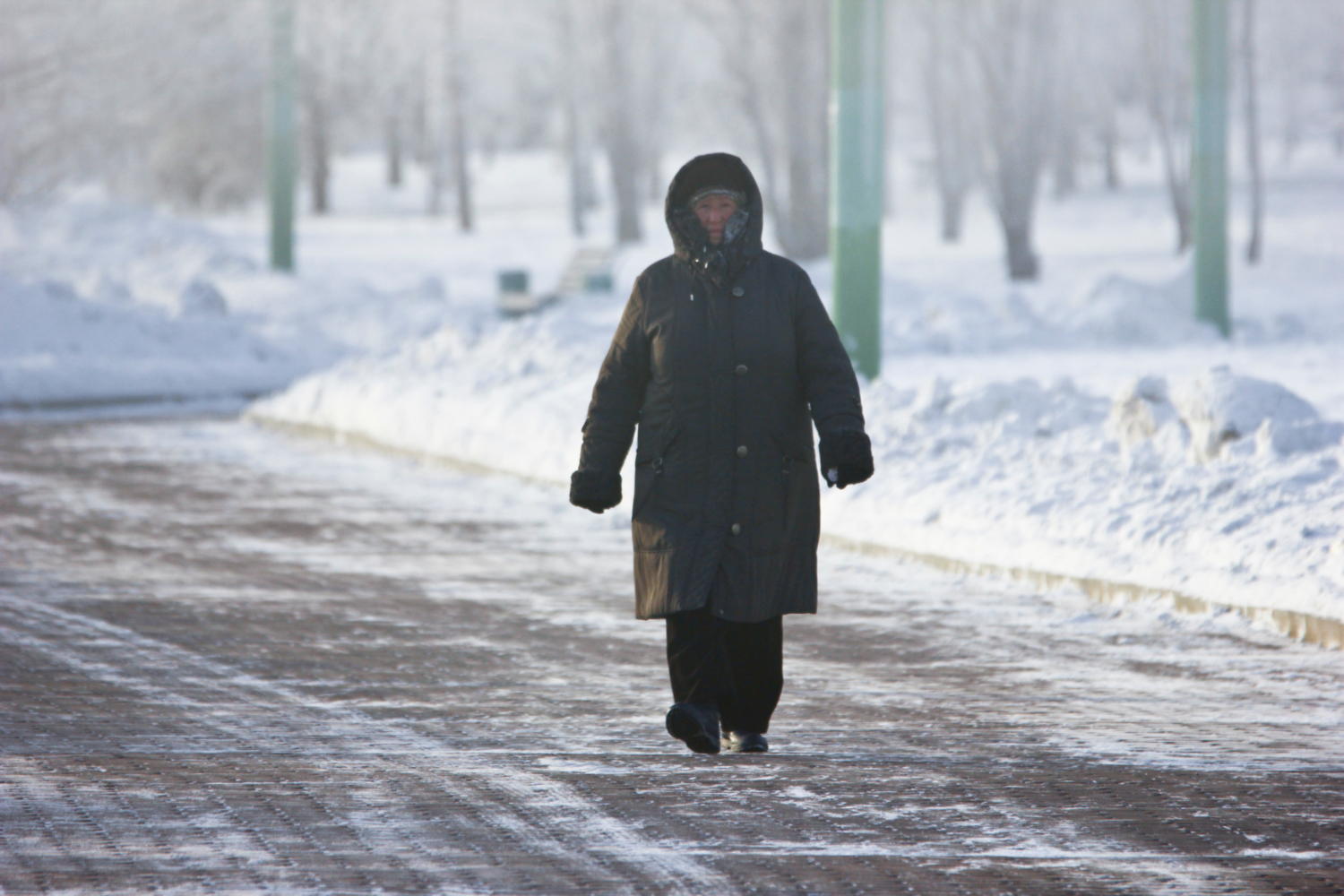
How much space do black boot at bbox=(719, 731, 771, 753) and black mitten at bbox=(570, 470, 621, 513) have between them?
0.83 metres

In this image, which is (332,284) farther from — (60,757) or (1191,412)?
(60,757)

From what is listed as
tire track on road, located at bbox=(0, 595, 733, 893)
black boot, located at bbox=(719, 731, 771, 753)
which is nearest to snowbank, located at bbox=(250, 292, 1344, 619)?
black boot, located at bbox=(719, 731, 771, 753)

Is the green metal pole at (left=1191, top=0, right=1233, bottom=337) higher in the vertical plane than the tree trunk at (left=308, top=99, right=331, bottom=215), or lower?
lower

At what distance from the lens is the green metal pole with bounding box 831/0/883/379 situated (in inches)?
519

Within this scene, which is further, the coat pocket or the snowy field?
the snowy field

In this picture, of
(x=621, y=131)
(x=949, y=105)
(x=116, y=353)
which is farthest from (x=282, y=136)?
(x=949, y=105)

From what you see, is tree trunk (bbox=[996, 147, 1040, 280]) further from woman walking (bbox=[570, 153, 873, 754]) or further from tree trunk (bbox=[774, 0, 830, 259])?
woman walking (bbox=[570, 153, 873, 754])

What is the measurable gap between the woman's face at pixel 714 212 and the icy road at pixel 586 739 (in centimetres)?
158

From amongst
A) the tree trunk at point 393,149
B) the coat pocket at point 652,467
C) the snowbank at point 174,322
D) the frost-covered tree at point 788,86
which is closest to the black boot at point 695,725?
the coat pocket at point 652,467

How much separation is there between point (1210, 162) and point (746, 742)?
1816 centimetres

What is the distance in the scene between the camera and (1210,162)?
21891mm

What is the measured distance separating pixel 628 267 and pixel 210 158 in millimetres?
22012

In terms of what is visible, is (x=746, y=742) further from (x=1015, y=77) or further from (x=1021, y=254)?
(x=1021, y=254)

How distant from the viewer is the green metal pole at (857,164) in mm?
13180
